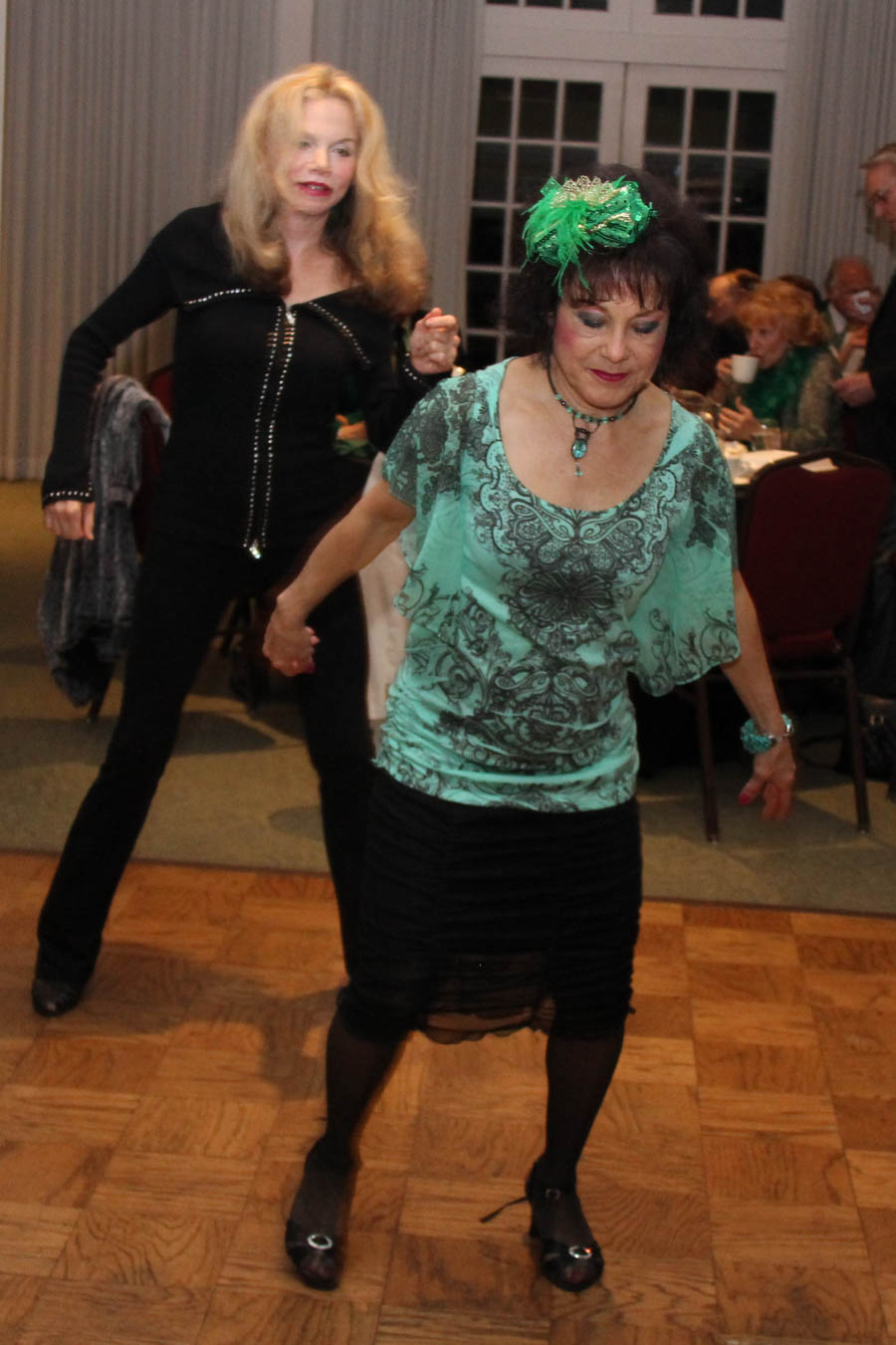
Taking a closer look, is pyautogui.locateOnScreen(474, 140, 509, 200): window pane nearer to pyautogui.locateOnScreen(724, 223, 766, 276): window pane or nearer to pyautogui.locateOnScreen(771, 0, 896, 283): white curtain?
pyautogui.locateOnScreen(724, 223, 766, 276): window pane

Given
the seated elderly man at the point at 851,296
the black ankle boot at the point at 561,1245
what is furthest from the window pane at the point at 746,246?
the black ankle boot at the point at 561,1245

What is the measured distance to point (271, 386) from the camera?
2621mm

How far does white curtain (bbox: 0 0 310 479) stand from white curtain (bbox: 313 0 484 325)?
1.23ft

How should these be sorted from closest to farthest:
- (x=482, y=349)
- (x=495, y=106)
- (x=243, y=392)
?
(x=243, y=392), (x=495, y=106), (x=482, y=349)

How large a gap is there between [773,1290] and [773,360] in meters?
3.56

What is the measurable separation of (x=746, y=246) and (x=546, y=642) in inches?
330

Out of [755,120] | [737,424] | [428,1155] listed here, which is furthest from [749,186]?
[428,1155]

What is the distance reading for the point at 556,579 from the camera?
1864mm

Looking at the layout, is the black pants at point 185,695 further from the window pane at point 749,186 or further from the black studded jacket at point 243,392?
the window pane at point 749,186

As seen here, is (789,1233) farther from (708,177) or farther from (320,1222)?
(708,177)

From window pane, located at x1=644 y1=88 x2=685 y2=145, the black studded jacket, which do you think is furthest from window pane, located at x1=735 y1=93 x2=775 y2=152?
the black studded jacket

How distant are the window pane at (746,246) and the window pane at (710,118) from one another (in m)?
0.48

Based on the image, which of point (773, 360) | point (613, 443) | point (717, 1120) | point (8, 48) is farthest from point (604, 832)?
point (8, 48)

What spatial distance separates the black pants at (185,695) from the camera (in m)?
2.66
